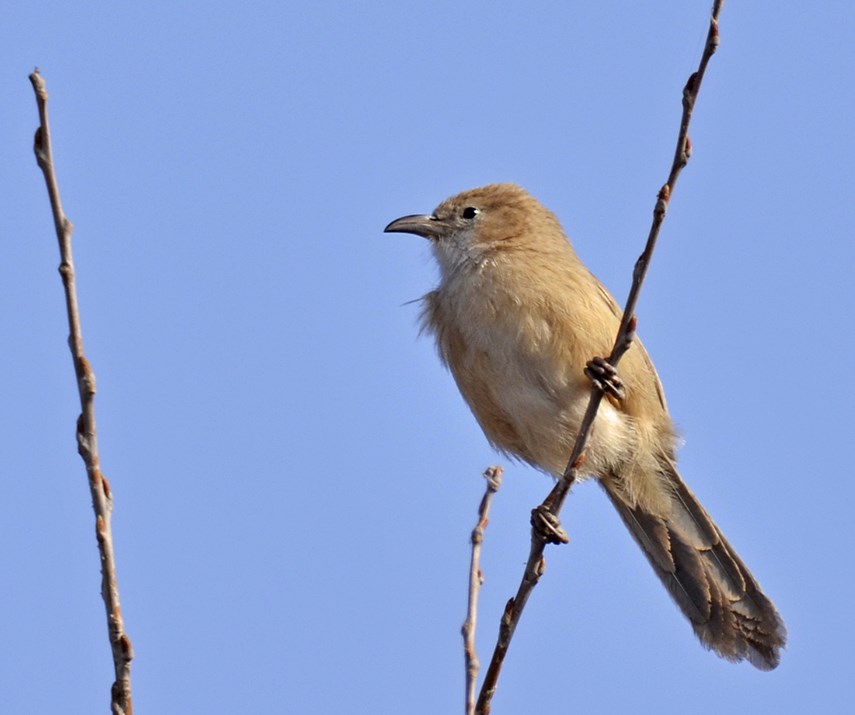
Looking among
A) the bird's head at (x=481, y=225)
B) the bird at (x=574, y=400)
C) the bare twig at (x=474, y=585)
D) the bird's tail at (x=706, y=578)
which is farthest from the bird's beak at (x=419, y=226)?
the bare twig at (x=474, y=585)

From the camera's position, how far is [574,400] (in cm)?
565

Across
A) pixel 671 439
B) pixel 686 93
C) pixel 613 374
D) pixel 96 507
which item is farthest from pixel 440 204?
pixel 96 507

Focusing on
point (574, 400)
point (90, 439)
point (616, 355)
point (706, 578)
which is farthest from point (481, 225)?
point (90, 439)

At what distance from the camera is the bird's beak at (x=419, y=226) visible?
22.4 feet

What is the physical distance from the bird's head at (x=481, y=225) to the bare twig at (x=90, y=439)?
12.2 feet

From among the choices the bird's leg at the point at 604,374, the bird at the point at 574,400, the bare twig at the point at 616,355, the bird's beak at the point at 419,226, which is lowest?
the bare twig at the point at 616,355

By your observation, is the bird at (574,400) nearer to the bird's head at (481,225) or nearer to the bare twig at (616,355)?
the bird's head at (481,225)

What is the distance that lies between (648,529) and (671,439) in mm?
493

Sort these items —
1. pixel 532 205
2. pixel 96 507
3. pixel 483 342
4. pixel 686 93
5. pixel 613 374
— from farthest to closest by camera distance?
pixel 532 205 → pixel 483 342 → pixel 613 374 → pixel 686 93 → pixel 96 507

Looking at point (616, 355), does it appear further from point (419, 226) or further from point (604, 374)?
point (419, 226)

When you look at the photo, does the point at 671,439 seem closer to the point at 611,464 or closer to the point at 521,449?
the point at 611,464

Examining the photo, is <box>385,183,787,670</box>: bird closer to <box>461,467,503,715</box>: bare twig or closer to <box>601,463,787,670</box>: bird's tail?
<box>601,463,787,670</box>: bird's tail

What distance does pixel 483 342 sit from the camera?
19.0 feet

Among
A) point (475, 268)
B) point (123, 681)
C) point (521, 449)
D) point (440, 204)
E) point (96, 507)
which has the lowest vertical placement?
point (123, 681)
